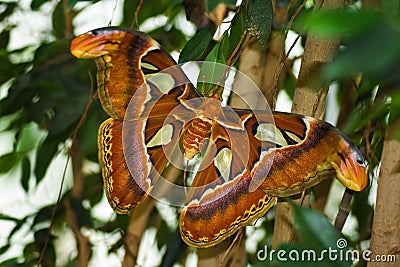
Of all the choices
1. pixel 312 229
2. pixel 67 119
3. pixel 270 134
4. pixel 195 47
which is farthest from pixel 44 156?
pixel 312 229

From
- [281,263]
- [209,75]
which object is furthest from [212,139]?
[281,263]

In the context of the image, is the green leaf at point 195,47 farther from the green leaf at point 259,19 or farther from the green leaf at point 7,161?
the green leaf at point 7,161

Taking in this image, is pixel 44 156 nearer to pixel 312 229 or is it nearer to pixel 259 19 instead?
pixel 259 19

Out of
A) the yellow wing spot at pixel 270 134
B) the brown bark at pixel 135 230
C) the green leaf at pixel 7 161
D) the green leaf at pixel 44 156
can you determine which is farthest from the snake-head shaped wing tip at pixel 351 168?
the green leaf at pixel 7 161

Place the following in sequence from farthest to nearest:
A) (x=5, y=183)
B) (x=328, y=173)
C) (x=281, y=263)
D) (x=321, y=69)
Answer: (x=5, y=183), (x=321, y=69), (x=328, y=173), (x=281, y=263)

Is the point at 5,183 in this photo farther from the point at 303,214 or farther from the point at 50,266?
the point at 303,214
